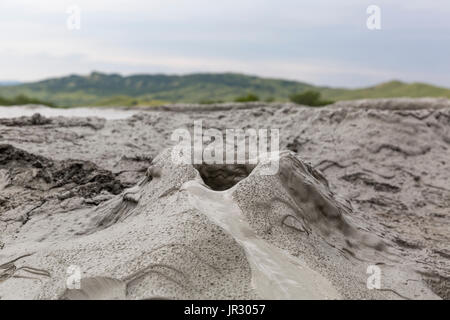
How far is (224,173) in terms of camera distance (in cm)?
324

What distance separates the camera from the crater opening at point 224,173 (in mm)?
3209

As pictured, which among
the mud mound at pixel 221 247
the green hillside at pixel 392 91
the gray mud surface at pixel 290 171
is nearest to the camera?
the mud mound at pixel 221 247

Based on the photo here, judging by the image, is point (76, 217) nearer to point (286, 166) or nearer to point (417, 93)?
point (286, 166)

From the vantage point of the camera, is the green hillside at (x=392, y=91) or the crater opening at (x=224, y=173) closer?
the crater opening at (x=224, y=173)

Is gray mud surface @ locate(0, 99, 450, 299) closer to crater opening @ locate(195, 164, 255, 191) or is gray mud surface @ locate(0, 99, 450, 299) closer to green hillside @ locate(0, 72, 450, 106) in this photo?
crater opening @ locate(195, 164, 255, 191)

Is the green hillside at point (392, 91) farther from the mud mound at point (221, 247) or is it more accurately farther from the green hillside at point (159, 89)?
the mud mound at point (221, 247)

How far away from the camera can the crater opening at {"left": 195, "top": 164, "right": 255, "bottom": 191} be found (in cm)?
321

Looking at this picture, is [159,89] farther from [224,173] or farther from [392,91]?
[224,173]

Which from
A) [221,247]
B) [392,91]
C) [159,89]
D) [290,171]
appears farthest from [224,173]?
[159,89]

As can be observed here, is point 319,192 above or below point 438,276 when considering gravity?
above

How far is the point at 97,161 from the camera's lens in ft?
15.6

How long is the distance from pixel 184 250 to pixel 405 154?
4479 millimetres

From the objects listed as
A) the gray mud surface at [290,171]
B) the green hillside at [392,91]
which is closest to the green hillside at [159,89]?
the green hillside at [392,91]
